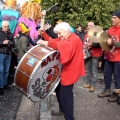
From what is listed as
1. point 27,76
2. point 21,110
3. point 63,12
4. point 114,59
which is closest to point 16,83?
point 27,76

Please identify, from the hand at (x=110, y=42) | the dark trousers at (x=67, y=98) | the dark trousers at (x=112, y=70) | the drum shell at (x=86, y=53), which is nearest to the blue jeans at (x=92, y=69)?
the drum shell at (x=86, y=53)

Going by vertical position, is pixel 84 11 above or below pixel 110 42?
below

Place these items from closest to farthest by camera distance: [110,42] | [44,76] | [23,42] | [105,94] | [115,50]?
1. [44,76]
2. [110,42]
3. [115,50]
4. [105,94]
5. [23,42]

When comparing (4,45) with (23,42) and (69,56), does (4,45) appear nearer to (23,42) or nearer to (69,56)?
(23,42)

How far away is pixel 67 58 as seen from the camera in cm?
332

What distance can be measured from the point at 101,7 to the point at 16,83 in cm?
1038

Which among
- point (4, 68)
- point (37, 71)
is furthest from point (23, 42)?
point (37, 71)

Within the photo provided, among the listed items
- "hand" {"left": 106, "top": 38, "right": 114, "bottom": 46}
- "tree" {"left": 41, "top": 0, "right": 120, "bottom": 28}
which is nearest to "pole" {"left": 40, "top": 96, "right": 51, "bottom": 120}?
"hand" {"left": 106, "top": 38, "right": 114, "bottom": 46}

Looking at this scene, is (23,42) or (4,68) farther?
(23,42)

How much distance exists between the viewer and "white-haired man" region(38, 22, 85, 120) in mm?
3326

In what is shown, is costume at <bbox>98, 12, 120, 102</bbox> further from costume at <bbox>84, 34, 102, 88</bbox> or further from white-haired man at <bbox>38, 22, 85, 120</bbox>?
white-haired man at <bbox>38, 22, 85, 120</bbox>

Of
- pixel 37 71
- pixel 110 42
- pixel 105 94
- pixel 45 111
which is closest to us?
pixel 37 71

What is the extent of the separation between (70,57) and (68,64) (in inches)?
8.7

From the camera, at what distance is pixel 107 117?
428 cm
